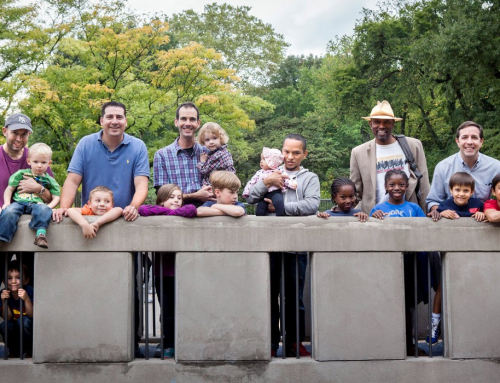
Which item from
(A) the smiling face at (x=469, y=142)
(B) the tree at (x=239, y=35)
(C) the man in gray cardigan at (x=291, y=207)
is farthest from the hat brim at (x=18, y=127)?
(B) the tree at (x=239, y=35)

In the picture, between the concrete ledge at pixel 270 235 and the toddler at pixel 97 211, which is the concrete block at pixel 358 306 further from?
the toddler at pixel 97 211

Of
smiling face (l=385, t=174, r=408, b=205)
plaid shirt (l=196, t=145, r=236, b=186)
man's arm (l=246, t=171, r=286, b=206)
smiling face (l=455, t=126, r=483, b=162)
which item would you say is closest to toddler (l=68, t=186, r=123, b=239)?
plaid shirt (l=196, t=145, r=236, b=186)

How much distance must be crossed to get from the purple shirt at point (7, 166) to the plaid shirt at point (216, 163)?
1.46 metres

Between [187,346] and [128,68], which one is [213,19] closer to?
[128,68]

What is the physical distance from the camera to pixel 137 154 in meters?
6.10

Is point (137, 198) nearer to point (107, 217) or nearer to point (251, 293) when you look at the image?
point (107, 217)

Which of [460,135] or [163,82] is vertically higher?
[163,82]

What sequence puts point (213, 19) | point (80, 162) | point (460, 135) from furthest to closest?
1. point (213, 19)
2. point (460, 135)
3. point (80, 162)

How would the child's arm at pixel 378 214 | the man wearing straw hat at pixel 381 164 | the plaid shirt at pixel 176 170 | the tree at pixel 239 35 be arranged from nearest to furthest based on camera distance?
the child's arm at pixel 378 214 < the plaid shirt at pixel 176 170 < the man wearing straw hat at pixel 381 164 < the tree at pixel 239 35

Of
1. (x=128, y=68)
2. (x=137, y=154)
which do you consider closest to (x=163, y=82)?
(x=128, y=68)

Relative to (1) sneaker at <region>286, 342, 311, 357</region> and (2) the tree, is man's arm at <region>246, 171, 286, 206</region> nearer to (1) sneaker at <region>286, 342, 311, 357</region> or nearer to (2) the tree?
(1) sneaker at <region>286, 342, 311, 357</region>

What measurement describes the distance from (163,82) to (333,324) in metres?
19.7

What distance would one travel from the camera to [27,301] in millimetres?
5590

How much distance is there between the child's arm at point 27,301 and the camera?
554cm
